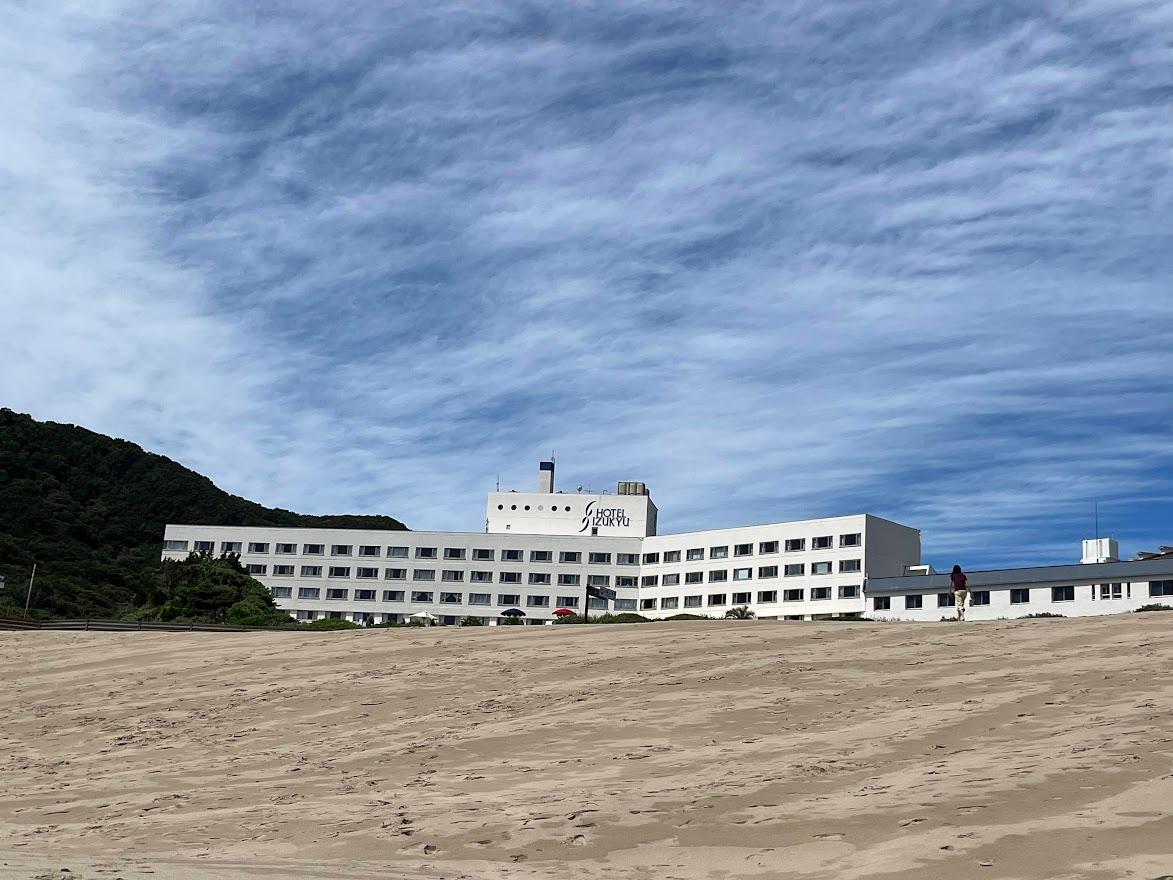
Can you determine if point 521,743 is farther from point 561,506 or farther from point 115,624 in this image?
point 561,506

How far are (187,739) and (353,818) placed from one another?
31.6ft

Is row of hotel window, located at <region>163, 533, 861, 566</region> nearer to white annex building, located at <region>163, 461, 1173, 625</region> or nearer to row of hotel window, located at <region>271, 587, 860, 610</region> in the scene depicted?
white annex building, located at <region>163, 461, 1173, 625</region>

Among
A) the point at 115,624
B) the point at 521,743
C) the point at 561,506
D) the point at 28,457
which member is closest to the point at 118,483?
the point at 28,457

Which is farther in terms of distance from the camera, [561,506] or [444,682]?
[561,506]

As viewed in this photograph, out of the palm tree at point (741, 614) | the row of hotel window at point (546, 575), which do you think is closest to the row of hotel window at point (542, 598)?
the row of hotel window at point (546, 575)

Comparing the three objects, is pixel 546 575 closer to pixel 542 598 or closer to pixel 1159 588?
pixel 542 598

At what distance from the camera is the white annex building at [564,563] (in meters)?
116

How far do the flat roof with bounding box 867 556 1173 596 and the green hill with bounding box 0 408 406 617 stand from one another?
245 feet

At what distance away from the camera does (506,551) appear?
132750 millimetres

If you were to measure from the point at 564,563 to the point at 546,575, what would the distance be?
237cm

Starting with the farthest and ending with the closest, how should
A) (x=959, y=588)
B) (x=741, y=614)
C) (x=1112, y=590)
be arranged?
(x=741, y=614)
(x=1112, y=590)
(x=959, y=588)

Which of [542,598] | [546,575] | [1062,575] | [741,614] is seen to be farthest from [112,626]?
[546,575]

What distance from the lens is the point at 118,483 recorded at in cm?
18538

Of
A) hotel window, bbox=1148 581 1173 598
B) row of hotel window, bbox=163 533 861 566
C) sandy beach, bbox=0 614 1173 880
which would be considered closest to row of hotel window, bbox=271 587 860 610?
row of hotel window, bbox=163 533 861 566
